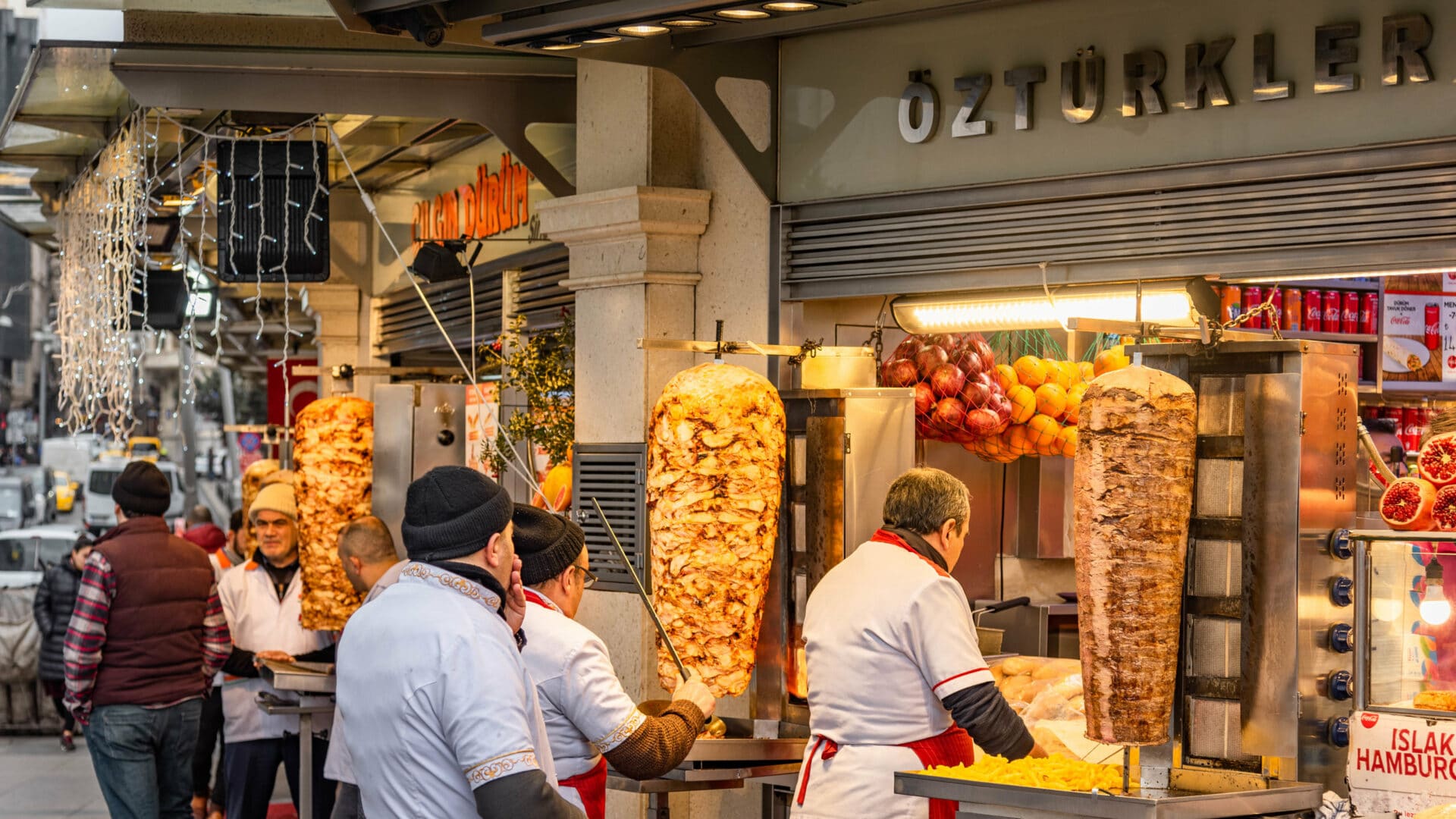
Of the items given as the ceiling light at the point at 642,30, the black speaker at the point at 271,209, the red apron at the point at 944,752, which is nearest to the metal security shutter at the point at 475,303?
the black speaker at the point at 271,209

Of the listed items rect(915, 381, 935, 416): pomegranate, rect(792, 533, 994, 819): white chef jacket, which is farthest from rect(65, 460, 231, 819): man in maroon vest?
rect(792, 533, 994, 819): white chef jacket

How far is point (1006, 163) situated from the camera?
5805mm

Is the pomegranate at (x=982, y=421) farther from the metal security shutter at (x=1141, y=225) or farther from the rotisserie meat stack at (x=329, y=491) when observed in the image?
the rotisserie meat stack at (x=329, y=491)

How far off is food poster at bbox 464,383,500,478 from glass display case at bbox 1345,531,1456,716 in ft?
15.6

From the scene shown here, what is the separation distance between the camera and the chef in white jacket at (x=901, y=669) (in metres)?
4.92

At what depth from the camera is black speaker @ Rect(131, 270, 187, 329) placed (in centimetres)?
1359

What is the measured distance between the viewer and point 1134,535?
4.04 meters

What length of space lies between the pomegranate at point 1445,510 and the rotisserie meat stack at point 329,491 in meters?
5.32

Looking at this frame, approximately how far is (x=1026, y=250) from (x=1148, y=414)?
1823 millimetres

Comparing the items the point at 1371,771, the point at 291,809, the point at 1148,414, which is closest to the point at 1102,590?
the point at 1148,414

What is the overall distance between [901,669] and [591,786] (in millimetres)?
1031

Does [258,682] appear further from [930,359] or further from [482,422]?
[930,359]

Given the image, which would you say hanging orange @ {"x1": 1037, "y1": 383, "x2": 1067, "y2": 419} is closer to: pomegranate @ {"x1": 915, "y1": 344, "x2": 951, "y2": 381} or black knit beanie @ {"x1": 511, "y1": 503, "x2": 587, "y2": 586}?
pomegranate @ {"x1": 915, "y1": 344, "x2": 951, "y2": 381}

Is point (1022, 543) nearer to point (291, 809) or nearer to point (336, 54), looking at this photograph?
point (336, 54)
